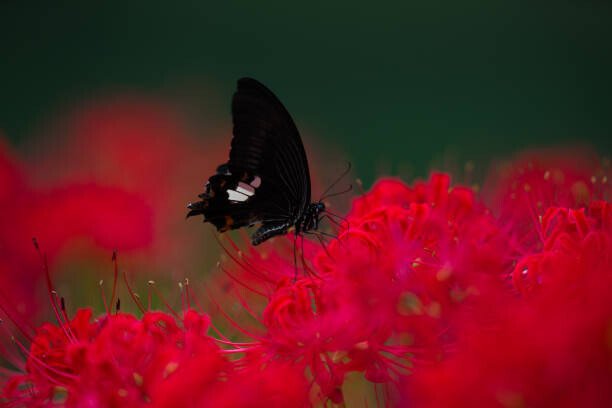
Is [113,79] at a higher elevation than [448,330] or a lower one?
higher

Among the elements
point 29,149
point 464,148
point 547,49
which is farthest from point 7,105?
point 547,49

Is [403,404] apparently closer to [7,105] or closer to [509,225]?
[509,225]

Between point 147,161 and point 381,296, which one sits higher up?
point 147,161

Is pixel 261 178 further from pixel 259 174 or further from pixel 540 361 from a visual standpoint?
pixel 540 361

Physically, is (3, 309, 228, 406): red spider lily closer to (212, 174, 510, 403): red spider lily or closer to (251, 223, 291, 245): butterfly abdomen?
(212, 174, 510, 403): red spider lily

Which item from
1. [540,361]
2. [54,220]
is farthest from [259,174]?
[540,361]

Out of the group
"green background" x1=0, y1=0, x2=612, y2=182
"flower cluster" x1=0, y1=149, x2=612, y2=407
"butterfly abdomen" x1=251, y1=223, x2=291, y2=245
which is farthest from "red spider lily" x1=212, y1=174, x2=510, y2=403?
"green background" x1=0, y1=0, x2=612, y2=182

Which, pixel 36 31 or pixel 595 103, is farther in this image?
pixel 595 103
